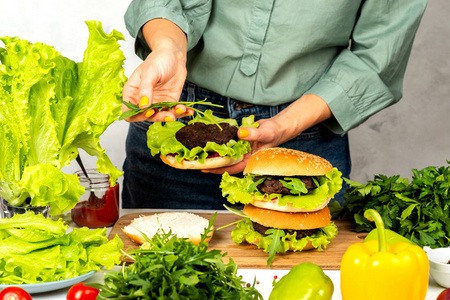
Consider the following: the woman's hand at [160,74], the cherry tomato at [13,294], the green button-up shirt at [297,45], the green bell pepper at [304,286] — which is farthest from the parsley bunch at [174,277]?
the green button-up shirt at [297,45]

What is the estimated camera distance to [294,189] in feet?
7.00

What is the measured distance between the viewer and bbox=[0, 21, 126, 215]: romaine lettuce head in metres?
1.76

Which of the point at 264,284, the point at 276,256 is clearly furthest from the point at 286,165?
the point at 264,284

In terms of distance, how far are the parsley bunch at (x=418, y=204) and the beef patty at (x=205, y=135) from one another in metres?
0.60

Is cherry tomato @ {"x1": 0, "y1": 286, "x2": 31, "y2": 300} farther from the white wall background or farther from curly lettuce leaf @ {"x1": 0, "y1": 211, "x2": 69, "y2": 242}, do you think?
the white wall background

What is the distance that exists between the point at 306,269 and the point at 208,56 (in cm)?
133

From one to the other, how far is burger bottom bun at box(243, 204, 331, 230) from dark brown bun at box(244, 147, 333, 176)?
156 millimetres

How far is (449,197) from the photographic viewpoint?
2.08 metres

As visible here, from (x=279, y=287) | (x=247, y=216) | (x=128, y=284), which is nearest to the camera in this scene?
(x=128, y=284)

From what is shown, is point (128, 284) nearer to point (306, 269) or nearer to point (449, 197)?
point (306, 269)

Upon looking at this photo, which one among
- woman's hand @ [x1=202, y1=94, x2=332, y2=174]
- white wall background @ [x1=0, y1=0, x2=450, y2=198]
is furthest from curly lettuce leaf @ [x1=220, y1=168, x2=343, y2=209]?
white wall background @ [x1=0, y1=0, x2=450, y2=198]

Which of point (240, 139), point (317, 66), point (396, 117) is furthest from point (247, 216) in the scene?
point (396, 117)

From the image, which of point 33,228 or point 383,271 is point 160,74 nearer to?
point 33,228

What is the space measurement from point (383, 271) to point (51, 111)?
1.15 meters
